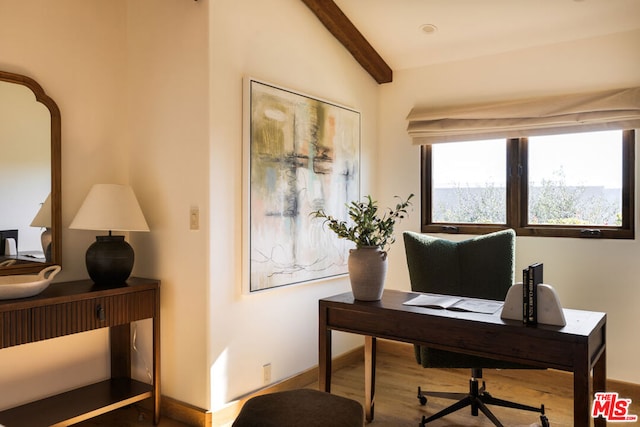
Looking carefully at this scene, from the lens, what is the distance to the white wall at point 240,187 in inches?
108

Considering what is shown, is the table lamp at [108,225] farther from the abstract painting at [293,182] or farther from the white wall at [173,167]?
the abstract painting at [293,182]

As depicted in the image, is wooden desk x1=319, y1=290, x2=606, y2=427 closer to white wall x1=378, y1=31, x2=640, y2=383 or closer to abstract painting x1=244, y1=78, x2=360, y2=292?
abstract painting x1=244, y1=78, x2=360, y2=292

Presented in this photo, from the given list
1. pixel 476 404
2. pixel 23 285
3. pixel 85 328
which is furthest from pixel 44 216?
pixel 476 404

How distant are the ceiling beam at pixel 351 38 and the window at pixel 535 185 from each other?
71 cm

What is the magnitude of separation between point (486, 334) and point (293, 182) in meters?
1.57

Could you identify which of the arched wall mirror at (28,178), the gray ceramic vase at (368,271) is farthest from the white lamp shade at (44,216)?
the gray ceramic vase at (368,271)

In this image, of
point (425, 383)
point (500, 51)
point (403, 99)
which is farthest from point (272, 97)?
point (425, 383)

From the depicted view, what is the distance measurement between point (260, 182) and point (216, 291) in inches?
26.9

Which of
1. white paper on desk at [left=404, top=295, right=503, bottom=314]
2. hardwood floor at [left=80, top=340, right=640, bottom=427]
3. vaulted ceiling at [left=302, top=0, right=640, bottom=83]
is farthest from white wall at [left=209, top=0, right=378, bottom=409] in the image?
white paper on desk at [left=404, top=295, right=503, bottom=314]

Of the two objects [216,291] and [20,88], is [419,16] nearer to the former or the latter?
[216,291]

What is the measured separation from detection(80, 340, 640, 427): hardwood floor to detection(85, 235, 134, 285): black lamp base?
0.82 meters

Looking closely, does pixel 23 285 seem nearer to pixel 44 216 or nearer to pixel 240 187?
pixel 44 216

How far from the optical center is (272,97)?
9.98ft

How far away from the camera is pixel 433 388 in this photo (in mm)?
3408
